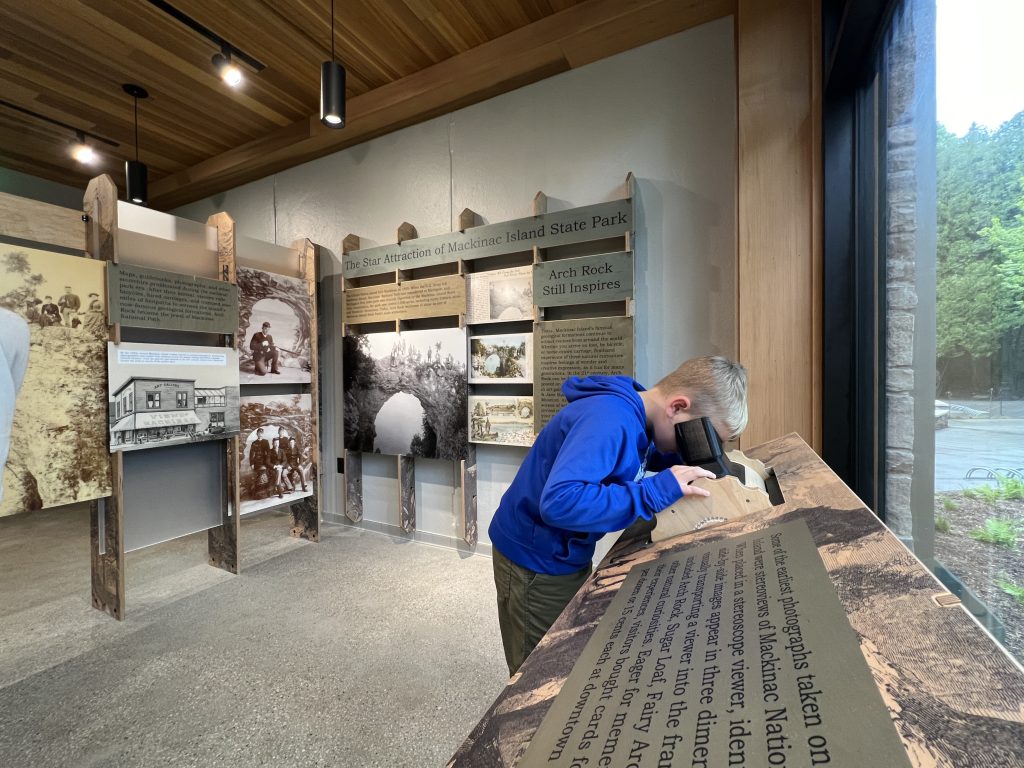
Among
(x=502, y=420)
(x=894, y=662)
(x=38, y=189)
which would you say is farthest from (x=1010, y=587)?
(x=38, y=189)

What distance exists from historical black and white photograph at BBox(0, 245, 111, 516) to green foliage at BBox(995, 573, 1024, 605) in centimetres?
359

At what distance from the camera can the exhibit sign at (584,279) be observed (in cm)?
276

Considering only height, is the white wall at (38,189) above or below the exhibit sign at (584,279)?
above

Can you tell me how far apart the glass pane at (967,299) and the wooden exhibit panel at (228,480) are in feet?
11.7

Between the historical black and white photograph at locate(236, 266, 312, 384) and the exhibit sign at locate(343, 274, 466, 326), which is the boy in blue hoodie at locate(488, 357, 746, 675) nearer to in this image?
A: the exhibit sign at locate(343, 274, 466, 326)

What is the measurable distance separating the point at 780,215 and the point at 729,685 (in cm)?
217

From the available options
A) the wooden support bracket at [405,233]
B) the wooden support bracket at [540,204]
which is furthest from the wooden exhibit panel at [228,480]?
the wooden support bracket at [540,204]

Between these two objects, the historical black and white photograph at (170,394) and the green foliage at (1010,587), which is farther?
the historical black and white photograph at (170,394)

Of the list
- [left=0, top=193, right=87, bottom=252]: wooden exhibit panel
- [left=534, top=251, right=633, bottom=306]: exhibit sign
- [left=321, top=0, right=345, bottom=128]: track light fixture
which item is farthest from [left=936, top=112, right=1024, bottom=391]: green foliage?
[left=0, top=193, right=87, bottom=252]: wooden exhibit panel

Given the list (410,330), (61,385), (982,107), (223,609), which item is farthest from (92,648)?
(982,107)

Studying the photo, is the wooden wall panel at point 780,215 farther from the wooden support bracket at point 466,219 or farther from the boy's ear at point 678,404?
the wooden support bracket at point 466,219

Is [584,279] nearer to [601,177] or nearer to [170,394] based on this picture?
[601,177]

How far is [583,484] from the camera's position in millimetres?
984

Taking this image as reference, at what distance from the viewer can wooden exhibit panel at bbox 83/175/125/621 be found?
2564 mm
